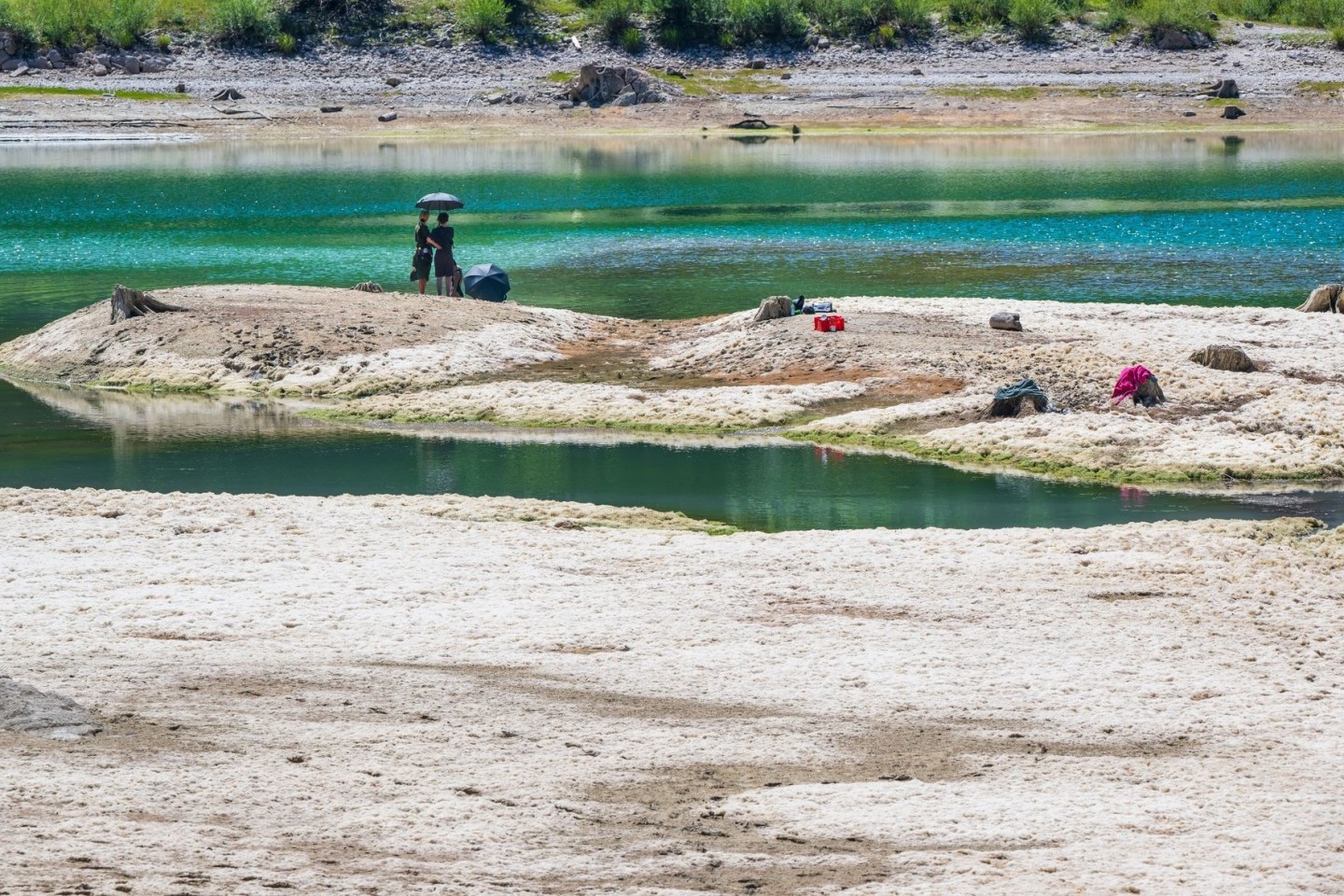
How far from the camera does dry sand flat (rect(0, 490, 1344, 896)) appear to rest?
9.73 m

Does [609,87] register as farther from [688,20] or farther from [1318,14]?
[1318,14]

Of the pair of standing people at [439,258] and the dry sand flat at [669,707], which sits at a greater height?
the pair of standing people at [439,258]

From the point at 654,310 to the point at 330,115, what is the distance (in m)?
67.2

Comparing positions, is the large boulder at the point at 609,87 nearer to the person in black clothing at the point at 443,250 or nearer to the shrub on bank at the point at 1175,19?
the shrub on bank at the point at 1175,19

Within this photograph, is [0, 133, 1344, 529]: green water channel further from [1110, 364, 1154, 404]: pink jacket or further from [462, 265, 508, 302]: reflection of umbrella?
[1110, 364, 1154, 404]: pink jacket

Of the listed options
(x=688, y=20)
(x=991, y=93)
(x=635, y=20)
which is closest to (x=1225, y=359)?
(x=991, y=93)

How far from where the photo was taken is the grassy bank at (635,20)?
11112 centimetres

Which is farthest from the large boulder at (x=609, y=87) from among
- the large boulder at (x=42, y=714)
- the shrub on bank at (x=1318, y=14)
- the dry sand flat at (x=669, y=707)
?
the large boulder at (x=42, y=714)

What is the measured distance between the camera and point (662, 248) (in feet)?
163

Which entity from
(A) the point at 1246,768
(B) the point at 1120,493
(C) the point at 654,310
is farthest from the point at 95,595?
(C) the point at 654,310

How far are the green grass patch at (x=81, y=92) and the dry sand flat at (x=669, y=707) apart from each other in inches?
3560

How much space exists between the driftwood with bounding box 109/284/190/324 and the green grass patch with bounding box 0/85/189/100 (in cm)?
7604

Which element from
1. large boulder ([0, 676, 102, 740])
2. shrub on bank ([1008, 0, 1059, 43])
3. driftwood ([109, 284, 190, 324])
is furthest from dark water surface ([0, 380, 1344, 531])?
shrub on bank ([1008, 0, 1059, 43])

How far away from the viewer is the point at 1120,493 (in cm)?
2164
